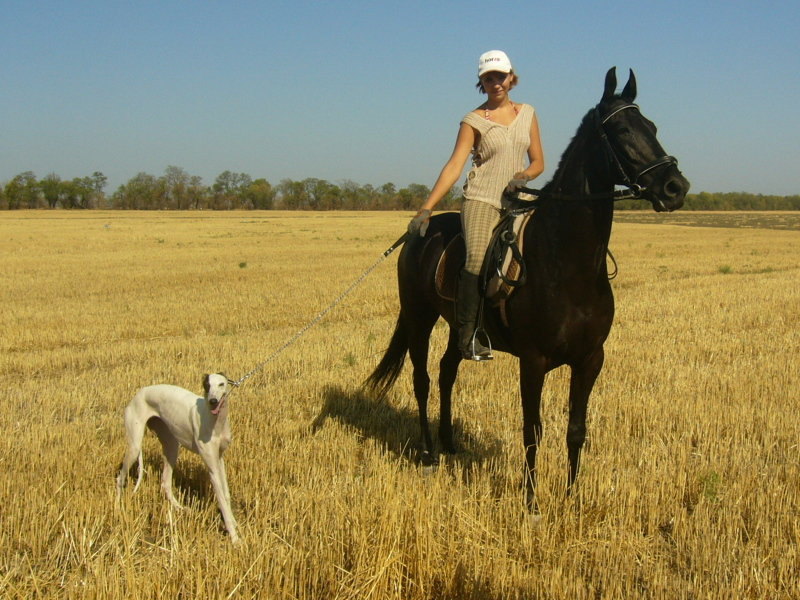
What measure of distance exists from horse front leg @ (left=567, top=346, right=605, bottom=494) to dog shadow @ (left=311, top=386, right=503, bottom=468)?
3.19ft

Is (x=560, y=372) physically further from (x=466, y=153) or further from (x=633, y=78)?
(x=633, y=78)

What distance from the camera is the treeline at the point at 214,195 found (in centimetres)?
11812

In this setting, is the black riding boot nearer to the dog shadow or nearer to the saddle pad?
the saddle pad

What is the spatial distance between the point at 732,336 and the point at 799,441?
5444mm

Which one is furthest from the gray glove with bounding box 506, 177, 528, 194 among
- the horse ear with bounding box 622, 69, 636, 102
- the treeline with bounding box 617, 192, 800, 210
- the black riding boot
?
the treeline with bounding box 617, 192, 800, 210

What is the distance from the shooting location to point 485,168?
206 inches

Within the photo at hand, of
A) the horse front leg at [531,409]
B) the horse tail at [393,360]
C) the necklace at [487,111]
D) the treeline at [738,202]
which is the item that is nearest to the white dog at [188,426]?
the horse front leg at [531,409]

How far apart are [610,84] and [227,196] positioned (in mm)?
131709

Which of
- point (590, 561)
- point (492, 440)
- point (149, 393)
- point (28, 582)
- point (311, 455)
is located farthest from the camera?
point (492, 440)

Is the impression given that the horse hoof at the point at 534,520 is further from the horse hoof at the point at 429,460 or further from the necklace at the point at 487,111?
the necklace at the point at 487,111

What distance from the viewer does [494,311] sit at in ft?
16.8

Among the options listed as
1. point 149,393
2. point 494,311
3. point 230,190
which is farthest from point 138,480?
point 230,190

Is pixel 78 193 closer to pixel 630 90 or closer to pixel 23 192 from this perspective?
pixel 23 192

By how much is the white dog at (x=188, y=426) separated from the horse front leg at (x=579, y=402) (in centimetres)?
236
